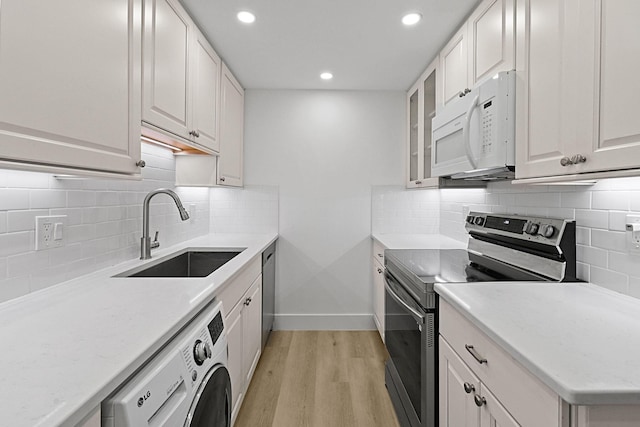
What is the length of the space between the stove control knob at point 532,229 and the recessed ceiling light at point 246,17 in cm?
189

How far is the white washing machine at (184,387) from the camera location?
0.73m

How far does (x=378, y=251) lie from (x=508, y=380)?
2.08 meters

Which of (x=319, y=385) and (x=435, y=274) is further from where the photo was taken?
(x=319, y=385)

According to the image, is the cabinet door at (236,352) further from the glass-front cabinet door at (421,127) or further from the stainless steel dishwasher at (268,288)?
the glass-front cabinet door at (421,127)

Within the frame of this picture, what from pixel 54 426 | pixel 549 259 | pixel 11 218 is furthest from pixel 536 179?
pixel 11 218

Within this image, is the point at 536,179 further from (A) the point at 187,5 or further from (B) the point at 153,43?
(A) the point at 187,5

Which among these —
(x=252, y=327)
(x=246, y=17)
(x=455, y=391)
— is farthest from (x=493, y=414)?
(x=246, y=17)

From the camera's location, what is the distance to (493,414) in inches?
38.8

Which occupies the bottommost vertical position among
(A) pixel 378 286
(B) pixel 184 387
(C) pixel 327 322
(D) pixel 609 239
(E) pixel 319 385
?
(E) pixel 319 385

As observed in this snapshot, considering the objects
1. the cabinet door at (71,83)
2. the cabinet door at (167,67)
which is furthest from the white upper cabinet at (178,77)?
the cabinet door at (71,83)

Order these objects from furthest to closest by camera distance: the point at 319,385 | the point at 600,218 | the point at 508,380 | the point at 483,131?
the point at 319,385 → the point at 483,131 → the point at 600,218 → the point at 508,380

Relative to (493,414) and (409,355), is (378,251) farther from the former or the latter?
(493,414)

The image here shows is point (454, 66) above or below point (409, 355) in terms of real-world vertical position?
above

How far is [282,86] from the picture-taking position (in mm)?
3209
